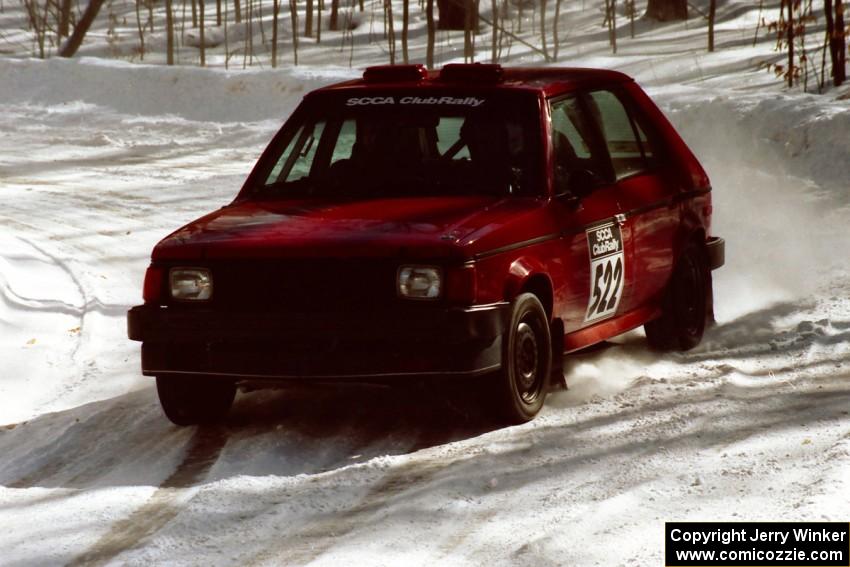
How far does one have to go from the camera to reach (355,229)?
6.43 meters

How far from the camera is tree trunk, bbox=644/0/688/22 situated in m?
34.4

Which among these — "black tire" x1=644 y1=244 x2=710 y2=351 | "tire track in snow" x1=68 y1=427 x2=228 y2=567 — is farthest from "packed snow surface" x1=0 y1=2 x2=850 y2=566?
"black tire" x1=644 y1=244 x2=710 y2=351

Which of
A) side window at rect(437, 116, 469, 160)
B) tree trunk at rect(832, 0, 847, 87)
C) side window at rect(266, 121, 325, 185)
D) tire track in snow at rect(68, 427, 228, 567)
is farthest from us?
tree trunk at rect(832, 0, 847, 87)

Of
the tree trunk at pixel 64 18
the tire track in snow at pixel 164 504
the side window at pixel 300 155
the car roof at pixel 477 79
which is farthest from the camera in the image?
the tree trunk at pixel 64 18

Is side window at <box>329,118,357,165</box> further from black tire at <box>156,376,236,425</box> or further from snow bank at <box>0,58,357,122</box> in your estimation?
snow bank at <box>0,58,357,122</box>

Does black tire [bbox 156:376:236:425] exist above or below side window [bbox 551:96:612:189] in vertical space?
below

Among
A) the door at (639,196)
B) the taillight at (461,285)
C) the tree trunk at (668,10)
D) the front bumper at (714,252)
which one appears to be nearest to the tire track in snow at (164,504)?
the taillight at (461,285)

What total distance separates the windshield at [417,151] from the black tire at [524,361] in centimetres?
65

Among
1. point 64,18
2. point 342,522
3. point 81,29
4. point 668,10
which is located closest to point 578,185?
point 342,522

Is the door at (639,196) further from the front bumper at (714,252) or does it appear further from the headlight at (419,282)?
the headlight at (419,282)

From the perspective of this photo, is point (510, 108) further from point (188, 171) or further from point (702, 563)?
point (188, 171)

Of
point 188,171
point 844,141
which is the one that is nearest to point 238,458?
point 844,141

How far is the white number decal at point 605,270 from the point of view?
287 inches

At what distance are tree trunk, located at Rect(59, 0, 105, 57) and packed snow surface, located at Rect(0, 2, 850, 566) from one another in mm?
19228
